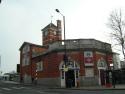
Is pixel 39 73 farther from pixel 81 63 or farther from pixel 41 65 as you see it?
pixel 81 63

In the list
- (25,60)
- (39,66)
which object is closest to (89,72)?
(39,66)

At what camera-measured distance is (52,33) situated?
81875mm

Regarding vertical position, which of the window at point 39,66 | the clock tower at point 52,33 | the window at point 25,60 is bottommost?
the window at point 39,66

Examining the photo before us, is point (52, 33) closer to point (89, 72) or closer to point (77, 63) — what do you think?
point (77, 63)

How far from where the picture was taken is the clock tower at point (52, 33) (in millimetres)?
81062

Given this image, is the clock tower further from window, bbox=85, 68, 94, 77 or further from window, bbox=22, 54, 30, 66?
window, bbox=85, 68, 94, 77

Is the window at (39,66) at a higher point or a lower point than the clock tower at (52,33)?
lower

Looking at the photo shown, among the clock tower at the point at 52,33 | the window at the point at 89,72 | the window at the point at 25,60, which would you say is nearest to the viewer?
the window at the point at 89,72

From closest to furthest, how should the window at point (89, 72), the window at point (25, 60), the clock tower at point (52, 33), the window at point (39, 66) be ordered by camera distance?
1. the window at point (89, 72)
2. the window at point (39, 66)
3. the window at point (25, 60)
4. the clock tower at point (52, 33)

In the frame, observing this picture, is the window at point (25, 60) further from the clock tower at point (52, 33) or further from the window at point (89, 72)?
the window at point (89, 72)

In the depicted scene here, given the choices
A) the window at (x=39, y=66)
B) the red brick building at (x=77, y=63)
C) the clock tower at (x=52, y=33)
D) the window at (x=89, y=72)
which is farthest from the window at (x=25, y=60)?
the window at (x=89, y=72)

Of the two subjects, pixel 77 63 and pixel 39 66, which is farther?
pixel 39 66

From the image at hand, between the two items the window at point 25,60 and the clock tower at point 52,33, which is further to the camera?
the clock tower at point 52,33

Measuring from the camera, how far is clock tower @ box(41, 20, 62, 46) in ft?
266
